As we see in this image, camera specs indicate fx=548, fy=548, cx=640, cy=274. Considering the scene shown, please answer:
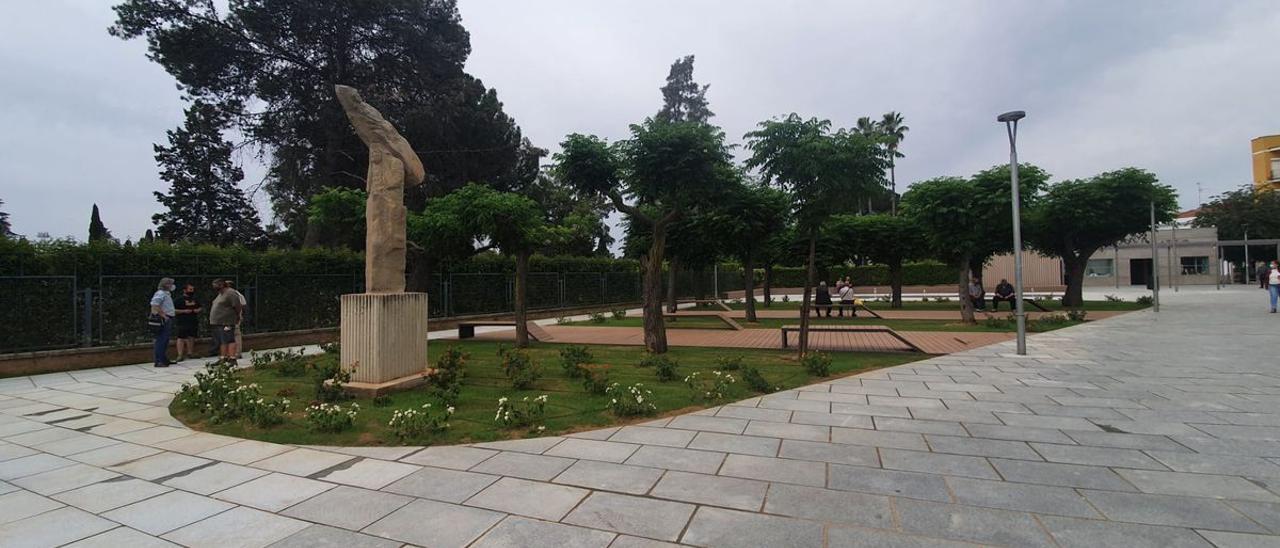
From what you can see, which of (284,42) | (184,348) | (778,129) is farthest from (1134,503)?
(284,42)

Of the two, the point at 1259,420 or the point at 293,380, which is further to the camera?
the point at 293,380

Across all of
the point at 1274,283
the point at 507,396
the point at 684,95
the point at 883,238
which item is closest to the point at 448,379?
the point at 507,396

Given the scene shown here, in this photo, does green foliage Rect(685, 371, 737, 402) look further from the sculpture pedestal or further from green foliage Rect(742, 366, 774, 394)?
the sculpture pedestal

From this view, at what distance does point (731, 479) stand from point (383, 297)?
16.5ft

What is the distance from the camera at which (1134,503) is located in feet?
11.0

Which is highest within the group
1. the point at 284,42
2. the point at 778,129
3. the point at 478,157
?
the point at 284,42

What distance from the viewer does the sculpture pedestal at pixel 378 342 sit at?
6.80 m

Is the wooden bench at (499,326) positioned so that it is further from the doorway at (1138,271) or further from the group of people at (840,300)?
the doorway at (1138,271)

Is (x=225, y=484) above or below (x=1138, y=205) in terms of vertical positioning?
below

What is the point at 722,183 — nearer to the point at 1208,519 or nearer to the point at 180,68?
the point at 1208,519

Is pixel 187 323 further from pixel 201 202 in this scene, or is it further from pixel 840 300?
pixel 201 202

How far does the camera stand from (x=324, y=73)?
23219mm

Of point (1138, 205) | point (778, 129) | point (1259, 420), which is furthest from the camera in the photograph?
point (1138, 205)

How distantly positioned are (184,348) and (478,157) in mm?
16903
